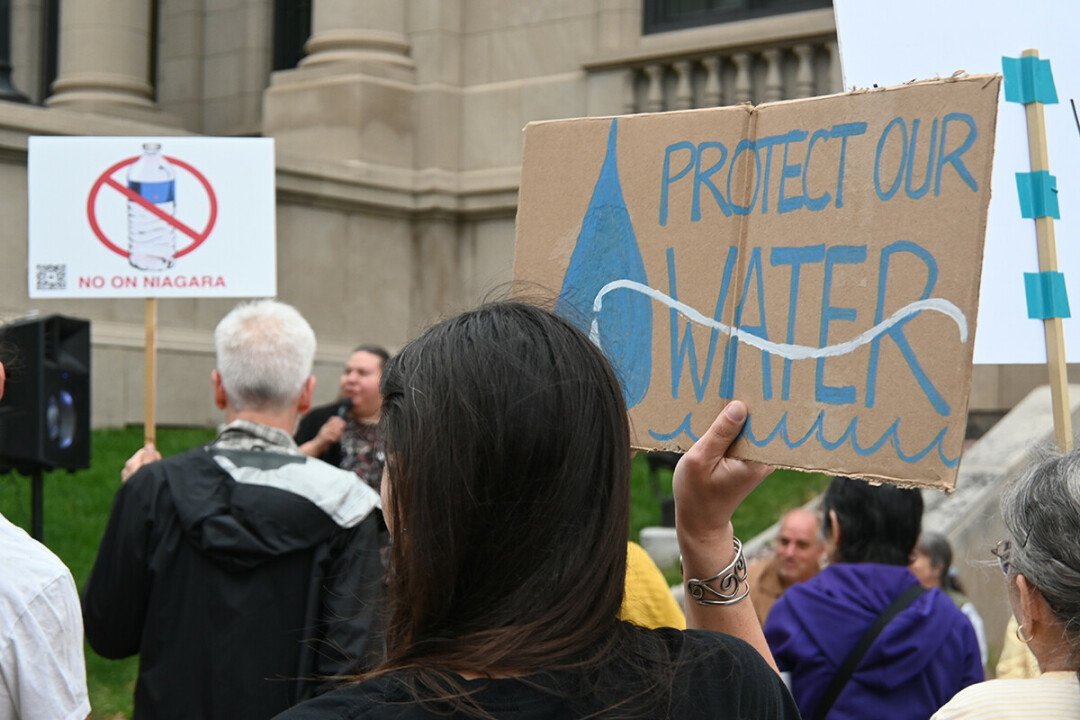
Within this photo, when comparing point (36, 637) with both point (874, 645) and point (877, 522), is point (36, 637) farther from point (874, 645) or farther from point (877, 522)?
point (877, 522)

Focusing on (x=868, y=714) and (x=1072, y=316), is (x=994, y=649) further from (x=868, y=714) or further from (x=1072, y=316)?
(x=1072, y=316)

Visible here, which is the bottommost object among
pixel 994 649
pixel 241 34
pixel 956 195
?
pixel 994 649

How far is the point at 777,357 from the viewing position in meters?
2.15

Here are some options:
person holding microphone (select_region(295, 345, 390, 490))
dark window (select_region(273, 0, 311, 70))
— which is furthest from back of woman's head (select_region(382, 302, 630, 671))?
dark window (select_region(273, 0, 311, 70))

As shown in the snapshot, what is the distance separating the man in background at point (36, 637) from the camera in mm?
2494

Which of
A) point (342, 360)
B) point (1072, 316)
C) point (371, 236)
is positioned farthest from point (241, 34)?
point (1072, 316)

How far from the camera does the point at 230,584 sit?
378cm

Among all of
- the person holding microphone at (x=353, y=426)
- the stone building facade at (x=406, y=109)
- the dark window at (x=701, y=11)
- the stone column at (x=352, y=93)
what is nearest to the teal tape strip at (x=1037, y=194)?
the person holding microphone at (x=353, y=426)

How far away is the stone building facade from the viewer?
1166 cm

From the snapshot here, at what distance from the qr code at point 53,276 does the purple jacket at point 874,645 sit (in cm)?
324

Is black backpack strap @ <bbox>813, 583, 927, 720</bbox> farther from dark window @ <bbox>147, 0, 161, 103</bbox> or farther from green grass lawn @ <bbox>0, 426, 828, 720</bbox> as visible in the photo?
dark window @ <bbox>147, 0, 161, 103</bbox>

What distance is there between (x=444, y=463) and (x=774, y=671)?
1.70 ft

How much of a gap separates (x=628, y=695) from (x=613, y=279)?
0.98m

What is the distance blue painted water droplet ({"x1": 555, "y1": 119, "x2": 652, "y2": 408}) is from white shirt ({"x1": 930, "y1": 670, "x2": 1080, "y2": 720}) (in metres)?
0.71
